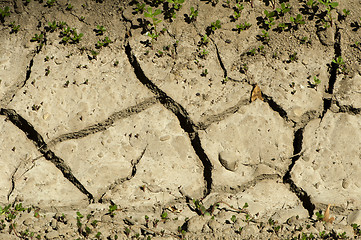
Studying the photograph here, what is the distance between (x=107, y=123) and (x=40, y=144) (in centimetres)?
48

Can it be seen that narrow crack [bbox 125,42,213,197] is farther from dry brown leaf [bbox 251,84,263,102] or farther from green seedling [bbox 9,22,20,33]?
green seedling [bbox 9,22,20,33]

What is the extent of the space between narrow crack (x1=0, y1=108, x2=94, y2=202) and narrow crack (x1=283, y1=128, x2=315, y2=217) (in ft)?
4.33

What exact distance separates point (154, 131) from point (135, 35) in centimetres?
74

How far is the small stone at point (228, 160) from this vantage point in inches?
125

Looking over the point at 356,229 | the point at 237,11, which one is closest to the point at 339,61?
the point at 237,11

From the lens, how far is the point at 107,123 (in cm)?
329

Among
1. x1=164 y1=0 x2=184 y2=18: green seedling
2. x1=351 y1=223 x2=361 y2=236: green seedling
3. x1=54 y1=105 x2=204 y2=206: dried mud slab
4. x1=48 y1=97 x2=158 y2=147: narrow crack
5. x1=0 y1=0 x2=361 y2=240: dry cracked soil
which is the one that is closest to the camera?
x1=351 y1=223 x2=361 y2=236: green seedling

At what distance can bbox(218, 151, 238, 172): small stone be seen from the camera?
3188 millimetres

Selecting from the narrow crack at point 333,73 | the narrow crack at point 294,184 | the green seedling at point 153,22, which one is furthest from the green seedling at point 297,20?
the green seedling at point 153,22

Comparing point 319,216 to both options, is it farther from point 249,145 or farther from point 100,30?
point 100,30

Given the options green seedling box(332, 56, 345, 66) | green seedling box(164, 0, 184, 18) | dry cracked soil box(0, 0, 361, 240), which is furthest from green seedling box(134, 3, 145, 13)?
green seedling box(332, 56, 345, 66)

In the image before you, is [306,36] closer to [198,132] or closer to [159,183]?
[198,132]

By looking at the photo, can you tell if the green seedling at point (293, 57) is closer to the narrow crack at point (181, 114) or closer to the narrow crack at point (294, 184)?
the narrow crack at point (294, 184)

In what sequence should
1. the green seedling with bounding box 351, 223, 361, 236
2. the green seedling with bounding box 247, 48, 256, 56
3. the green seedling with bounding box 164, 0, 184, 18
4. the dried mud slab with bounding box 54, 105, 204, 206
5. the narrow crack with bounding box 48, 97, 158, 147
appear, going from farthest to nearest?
the green seedling with bounding box 164, 0, 184, 18 → the green seedling with bounding box 247, 48, 256, 56 → the narrow crack with bounding box 48, 97, 158, 147 → the dried mud slab with bounding box 54, 105, 204, 206 → the green seedling with bounding box 351, 223, 361, 236
